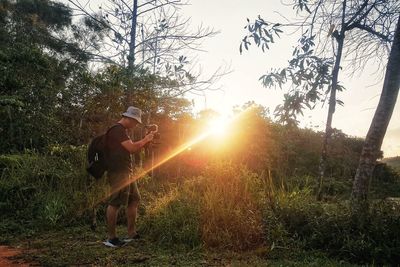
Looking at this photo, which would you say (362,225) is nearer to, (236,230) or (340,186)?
(236,230)

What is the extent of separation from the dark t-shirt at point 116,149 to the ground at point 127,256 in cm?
117

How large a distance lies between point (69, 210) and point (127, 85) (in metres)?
4.95

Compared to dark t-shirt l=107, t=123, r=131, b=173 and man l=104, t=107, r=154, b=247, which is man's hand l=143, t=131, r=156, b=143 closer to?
man l=104, t=107, r=154, b=247

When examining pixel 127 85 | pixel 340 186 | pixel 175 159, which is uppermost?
pixel 127 85

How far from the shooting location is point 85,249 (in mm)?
5547

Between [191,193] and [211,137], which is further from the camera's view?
[211,137]

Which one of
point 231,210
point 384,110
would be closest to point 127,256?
point 231,210

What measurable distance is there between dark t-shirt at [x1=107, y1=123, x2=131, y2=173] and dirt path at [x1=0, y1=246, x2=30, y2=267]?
167 cm

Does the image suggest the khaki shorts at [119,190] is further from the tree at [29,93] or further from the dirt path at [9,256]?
the tree at [29,93]

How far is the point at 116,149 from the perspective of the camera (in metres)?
5.77

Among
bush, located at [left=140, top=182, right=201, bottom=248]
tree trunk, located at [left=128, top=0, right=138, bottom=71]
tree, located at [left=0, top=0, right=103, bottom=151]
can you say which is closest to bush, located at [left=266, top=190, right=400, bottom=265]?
bush, located at [left=140, top=182, right=201, bottom=248]

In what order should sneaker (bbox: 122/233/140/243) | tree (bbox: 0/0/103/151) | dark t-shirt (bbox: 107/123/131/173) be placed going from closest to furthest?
dark t-shirt (bbox: 107/123/131/173) < sneaker (bbox: 122/233/140/243) < tree (bbox: 0/0/103/151)

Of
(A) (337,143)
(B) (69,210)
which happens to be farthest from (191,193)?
(A) (337,143)

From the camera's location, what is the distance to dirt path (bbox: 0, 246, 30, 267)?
4917 mm
